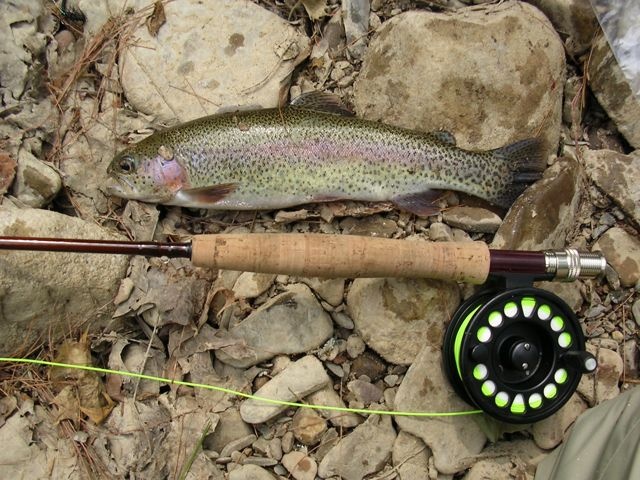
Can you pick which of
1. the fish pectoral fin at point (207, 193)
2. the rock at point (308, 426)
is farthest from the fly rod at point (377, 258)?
the rock at point (308, 426)

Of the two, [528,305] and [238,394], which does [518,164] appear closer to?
[528,305]

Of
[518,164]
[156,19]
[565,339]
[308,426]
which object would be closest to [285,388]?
[308,426]

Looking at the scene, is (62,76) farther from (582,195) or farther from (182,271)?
(582,195)

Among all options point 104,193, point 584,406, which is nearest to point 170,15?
point 104,193

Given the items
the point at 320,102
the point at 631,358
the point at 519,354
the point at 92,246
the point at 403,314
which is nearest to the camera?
the point at 92,246

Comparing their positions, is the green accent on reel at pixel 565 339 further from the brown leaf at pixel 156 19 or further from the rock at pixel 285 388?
the brown leaf at pixel 156 19

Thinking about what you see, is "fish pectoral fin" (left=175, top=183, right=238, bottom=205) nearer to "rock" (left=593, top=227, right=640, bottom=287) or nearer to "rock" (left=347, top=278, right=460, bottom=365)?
"rock" (left=347, top=278, right=460, bottom=365)

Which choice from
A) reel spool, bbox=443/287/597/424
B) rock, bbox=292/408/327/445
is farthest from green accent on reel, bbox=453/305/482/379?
rock, bbox=292/408/327/445
